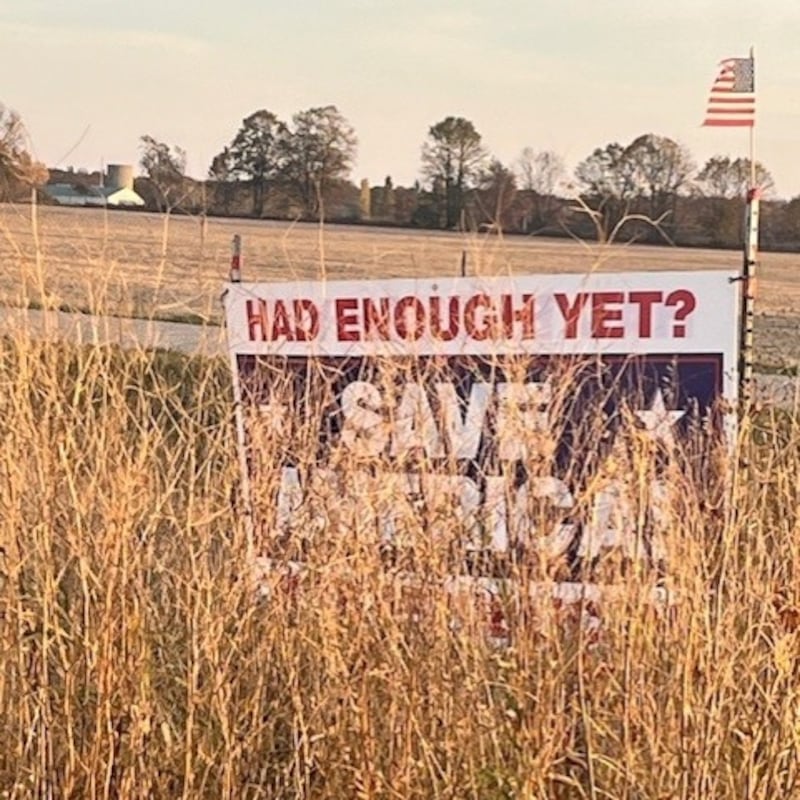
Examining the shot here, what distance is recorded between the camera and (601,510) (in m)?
3.02

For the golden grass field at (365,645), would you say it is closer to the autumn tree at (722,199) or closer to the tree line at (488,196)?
the tree line at (488,196)

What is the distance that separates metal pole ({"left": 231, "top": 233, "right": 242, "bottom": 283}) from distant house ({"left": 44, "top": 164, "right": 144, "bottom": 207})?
41cm

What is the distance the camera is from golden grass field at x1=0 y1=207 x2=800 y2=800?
2566mm

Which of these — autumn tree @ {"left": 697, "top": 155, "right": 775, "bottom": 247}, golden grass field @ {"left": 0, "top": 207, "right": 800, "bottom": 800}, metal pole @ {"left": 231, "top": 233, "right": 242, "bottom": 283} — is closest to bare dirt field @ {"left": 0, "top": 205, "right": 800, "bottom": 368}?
metal pole @ {"left": 231, "top": 233, "right": 242, "bottom": 283}

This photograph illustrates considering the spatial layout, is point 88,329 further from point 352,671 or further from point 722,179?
point 722,179

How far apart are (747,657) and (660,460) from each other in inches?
25.1

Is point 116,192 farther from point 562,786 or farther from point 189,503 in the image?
point 562,786

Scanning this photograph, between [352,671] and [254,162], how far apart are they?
5441mm

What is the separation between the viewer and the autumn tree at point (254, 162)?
4523mm

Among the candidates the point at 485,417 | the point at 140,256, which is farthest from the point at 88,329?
the point at 485,417

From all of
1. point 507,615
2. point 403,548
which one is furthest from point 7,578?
point 507,615

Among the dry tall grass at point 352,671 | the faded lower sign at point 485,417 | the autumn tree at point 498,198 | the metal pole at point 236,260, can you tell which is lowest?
the dry tall grass at point 352,671

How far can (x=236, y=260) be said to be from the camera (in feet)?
14.8

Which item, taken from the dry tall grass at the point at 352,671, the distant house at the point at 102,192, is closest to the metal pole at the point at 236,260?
the distant house at the point at 102,192
